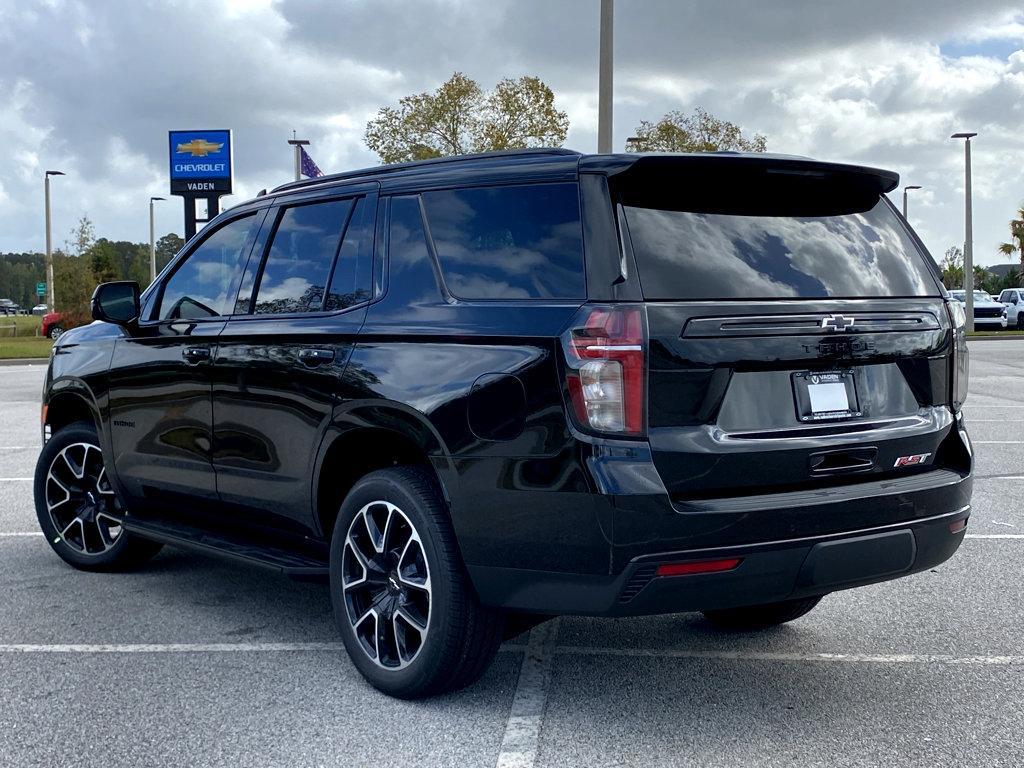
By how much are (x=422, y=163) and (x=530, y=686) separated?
6.51 ft

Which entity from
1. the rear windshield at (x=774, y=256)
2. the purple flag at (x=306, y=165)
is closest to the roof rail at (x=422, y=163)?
the rear windshield at (x=774, y=256)

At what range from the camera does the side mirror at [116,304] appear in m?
5.83

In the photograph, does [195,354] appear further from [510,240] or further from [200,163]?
[200,163]

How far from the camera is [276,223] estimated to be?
17.0 feet

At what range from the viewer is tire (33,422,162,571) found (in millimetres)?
6195

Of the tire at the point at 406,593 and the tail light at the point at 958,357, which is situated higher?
the tail light at the point at 958,357

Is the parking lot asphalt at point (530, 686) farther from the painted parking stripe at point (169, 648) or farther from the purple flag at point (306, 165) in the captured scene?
the purple flag at point (306, 165)

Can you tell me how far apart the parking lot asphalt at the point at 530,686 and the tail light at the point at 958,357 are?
3.39ft

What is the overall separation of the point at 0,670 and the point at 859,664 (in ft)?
10.7

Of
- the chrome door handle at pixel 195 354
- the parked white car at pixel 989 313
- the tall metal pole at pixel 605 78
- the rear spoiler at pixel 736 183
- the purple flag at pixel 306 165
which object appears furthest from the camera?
→ the parked white car at pixel 989 313

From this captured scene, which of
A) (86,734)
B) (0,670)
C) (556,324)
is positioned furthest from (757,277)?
(0,670)

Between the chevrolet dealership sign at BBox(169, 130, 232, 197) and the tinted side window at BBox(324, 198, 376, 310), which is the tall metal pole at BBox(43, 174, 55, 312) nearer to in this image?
the chevrolet dealership sign at BBox(169, 130, 232, 197)

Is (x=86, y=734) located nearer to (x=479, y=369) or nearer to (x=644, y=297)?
(x=479, y=369)

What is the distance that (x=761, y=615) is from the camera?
5031 mm
